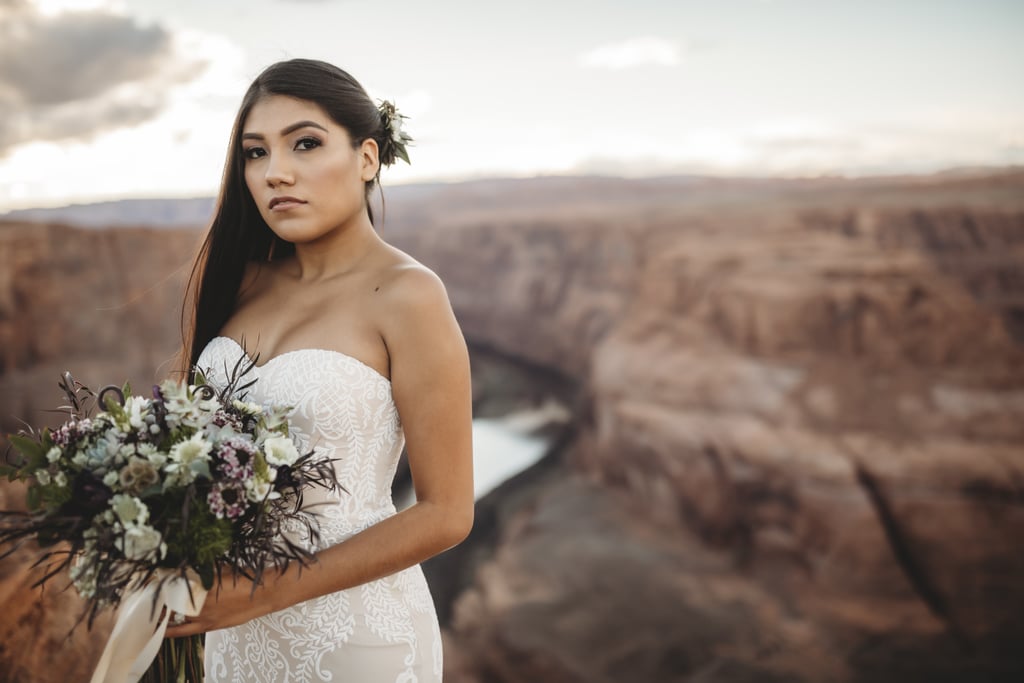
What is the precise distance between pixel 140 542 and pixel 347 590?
0.58 metres

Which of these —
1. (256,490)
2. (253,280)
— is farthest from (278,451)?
(253,280)

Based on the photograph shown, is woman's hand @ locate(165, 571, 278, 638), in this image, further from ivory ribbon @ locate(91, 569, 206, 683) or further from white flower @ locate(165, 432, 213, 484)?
white flower @ locate(165, 432, 213, 484)

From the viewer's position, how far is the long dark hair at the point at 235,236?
201 centimetres

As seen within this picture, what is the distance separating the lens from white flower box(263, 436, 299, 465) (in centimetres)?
153

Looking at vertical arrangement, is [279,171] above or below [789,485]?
above

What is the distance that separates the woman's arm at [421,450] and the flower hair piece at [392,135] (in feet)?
2.05

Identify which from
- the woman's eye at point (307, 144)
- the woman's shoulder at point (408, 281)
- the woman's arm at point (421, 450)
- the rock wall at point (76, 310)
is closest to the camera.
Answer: the woman's arm at point (421, 450)

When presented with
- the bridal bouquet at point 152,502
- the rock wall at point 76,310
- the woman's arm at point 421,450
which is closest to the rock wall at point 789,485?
the rock wall at point 76,310

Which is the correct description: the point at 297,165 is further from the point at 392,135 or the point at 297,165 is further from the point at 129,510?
the point at 129,510

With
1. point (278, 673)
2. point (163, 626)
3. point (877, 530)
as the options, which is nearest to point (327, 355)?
point (163, 626)

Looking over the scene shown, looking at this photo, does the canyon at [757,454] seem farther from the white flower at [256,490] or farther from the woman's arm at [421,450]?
the white flower at [256,490]

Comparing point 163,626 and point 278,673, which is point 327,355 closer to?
point 163,626

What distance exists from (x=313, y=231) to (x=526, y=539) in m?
16.0

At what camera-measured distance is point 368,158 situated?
2.08 metres
